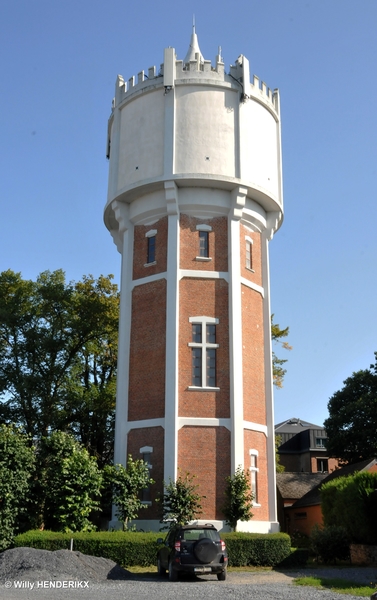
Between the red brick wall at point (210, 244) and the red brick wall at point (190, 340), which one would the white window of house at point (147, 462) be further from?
the red brick wall at point (210, 244)

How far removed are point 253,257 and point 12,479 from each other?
14.7 metres

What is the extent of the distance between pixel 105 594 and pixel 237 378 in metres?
13.7

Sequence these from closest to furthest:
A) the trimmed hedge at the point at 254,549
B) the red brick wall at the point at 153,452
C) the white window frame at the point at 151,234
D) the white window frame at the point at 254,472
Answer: the trimmed hedge at the point at 254,549 → the red brick wall at the point at 153,452 → the white window frame at the point at 254,472 → the white window frame at the point at 151,234

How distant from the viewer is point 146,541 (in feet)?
75.9

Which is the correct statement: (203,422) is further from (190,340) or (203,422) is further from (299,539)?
(299,539)

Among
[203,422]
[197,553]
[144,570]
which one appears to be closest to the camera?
[197,553]

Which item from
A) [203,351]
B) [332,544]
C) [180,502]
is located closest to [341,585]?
[332,544]

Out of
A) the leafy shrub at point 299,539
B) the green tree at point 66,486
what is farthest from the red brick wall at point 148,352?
the leafy shrub at point 299,539

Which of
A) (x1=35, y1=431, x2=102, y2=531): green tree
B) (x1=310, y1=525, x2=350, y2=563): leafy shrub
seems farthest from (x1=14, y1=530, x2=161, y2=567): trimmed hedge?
(x1=310, y1=525, x2=350, y2=563): leafy shrub

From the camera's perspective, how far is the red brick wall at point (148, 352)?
28625 mm

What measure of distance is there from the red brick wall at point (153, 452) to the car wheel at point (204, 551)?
321 inches

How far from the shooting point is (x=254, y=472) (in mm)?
28531

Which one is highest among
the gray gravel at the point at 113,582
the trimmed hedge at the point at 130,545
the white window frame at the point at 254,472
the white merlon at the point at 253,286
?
the white merlon at the point at 253,286

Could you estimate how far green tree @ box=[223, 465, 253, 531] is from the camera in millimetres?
26234
